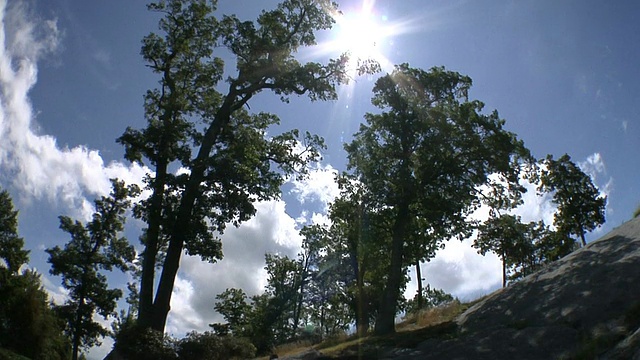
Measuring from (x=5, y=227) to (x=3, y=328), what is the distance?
801 inches

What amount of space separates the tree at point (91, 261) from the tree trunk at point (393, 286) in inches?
883

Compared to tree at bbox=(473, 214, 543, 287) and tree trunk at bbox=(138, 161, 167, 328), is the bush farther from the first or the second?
tree at bbox=(473, 214, 543, 287)

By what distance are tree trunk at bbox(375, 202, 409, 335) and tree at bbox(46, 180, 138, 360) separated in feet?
73.6

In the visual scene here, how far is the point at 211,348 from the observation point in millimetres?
15852

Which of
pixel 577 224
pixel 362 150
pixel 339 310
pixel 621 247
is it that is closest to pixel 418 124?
pixel 362 150

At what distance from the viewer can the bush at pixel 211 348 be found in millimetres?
15367

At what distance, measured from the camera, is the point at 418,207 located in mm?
25516

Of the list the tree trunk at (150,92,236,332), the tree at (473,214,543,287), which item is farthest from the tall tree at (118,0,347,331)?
the tree at (473,214,543,287)

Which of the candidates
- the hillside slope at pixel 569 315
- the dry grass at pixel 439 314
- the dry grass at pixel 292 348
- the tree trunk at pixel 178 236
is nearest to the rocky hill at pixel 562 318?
the hillside slope at pixel 569 315

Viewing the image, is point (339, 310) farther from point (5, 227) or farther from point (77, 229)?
point (5, 227)

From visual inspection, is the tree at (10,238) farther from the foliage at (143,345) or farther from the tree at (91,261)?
the foliage at (143,345)

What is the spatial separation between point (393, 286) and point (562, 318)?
37.3 ft

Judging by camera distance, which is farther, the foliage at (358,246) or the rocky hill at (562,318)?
the foliage at (358,246)

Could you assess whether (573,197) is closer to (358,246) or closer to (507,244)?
(507,244)
